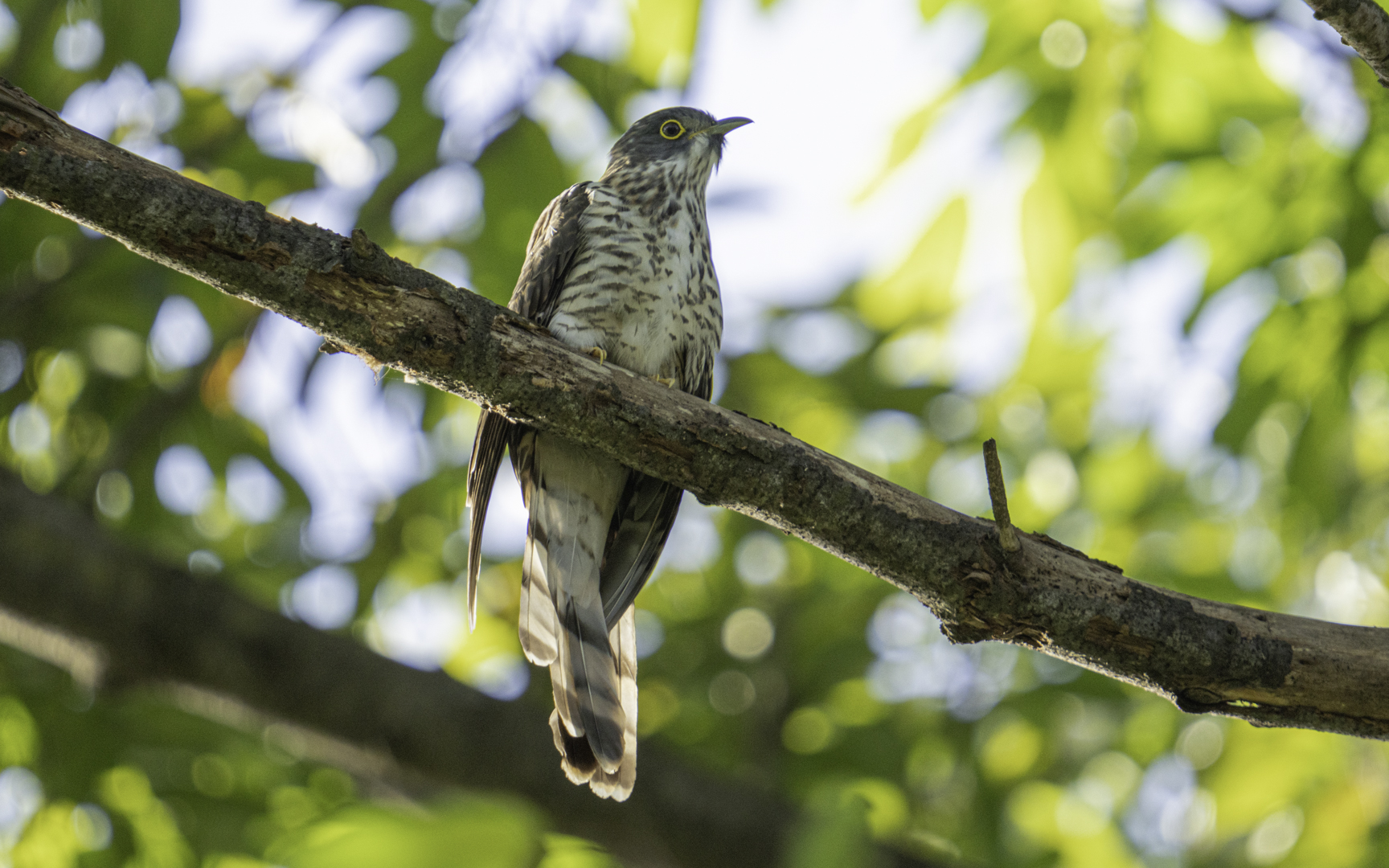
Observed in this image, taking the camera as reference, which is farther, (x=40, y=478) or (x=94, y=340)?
(x=40, y=478)

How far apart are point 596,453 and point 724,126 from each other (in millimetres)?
2090

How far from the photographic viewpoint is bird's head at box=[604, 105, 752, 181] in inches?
165

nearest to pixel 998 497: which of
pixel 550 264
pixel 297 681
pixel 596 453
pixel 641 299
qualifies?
pixel 596 453

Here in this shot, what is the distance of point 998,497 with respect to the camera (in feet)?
7.38

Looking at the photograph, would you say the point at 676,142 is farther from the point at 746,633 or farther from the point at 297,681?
the point at 297,681

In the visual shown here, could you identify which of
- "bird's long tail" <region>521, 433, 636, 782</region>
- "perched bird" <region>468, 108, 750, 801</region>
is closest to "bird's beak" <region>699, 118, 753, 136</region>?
"perched bird" <region>468, 108, 750, 801</region>

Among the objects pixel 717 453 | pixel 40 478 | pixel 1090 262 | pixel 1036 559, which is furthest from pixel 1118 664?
pixel 40 478

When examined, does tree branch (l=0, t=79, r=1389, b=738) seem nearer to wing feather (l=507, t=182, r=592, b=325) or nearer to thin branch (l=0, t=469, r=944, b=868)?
wing feather (l=507, t=182, r=592, b=325)

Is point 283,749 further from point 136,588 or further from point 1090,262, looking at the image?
point 1090,262

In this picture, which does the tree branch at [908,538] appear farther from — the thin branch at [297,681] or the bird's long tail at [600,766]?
the thin branch at [297,681]

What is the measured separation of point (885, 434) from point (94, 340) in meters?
3.75

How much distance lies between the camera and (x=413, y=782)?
171 inches

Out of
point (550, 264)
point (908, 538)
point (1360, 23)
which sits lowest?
point (550, 264)

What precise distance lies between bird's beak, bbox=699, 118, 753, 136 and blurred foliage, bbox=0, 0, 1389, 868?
3.13ft
